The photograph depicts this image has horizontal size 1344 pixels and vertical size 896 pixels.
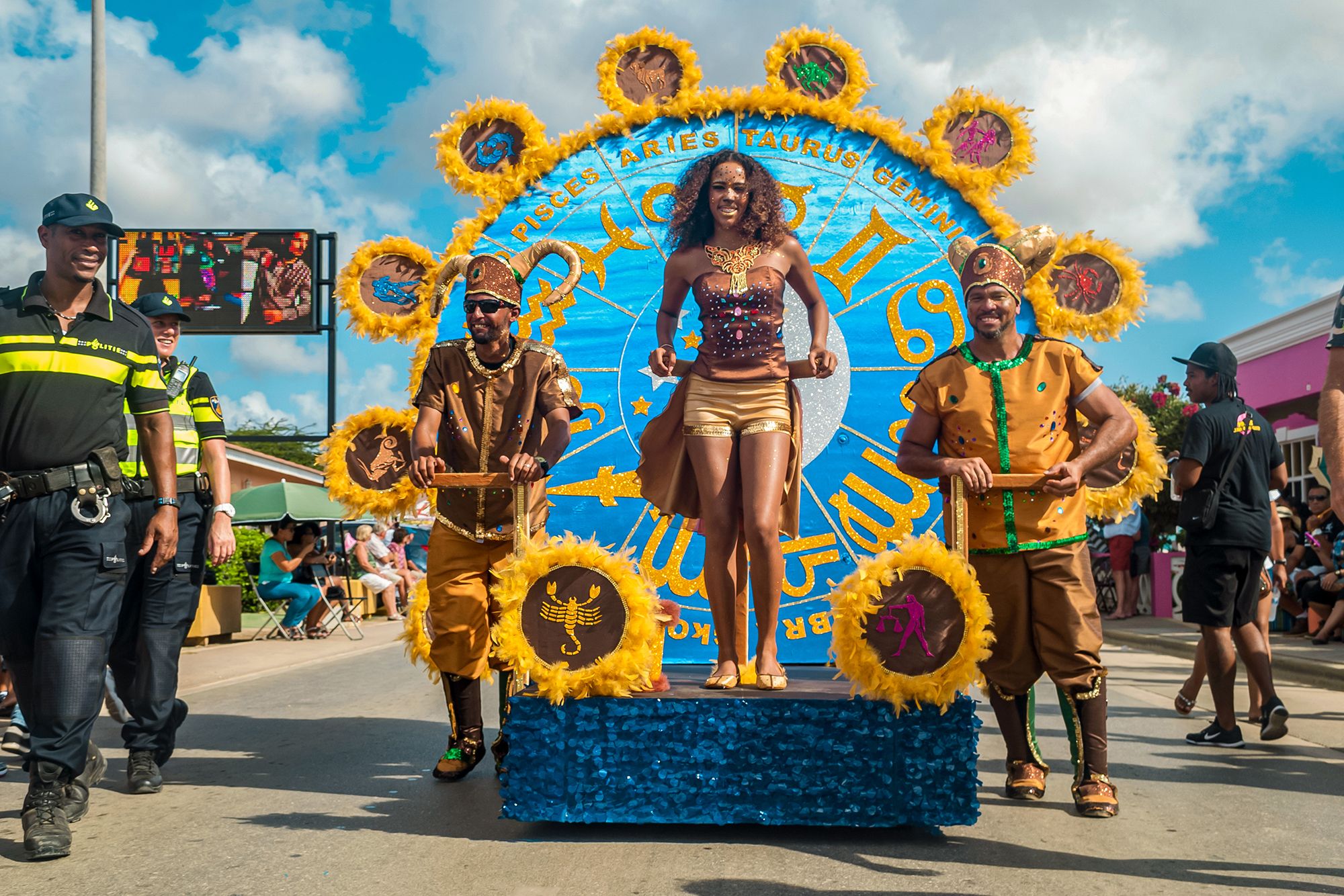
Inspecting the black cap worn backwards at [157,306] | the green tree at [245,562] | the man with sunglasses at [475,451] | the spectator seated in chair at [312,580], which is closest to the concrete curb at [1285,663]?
the man with sunglasses at [475,451]

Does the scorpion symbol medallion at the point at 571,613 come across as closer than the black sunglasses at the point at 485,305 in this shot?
Yes

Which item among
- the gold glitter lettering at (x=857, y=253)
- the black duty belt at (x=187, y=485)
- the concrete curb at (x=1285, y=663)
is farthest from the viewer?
the concrete curb at (x=1285, y=663)

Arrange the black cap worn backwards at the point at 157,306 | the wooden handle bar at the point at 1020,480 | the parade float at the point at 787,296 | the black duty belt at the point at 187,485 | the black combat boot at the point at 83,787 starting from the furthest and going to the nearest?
1. the parade float at the point at 787,296
2. the black cap worn backwards at the point at 157,306
3. the black duty belt at the point at 187,485
4. the wooden handle bar at the point at 1020,480
5. the black combat boot at the point at 83,787

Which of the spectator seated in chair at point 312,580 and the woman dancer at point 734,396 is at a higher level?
the woman dancer at point 734,396

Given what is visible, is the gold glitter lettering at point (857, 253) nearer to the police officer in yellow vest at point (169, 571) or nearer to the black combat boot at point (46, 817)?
the police officer in yellow vest at point (169, 571)

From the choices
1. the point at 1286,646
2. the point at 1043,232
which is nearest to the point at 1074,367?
the point at 1043,232

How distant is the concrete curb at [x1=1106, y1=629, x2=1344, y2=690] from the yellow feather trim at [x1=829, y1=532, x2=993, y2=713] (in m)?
6.84

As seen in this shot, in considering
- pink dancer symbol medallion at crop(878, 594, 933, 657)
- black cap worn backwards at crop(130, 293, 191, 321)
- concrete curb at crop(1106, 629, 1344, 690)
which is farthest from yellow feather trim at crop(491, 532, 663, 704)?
concrete curb at crop(1106, 629, 1344, 690)

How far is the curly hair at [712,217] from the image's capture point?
5121mm

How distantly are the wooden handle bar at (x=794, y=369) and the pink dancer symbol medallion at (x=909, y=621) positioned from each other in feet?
3.72

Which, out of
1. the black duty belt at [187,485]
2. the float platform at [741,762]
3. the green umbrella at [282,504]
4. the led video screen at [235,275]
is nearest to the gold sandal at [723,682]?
the float platform at [741,762]

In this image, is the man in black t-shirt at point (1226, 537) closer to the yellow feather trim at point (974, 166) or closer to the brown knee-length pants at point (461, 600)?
the yellow feather trim at point (974, 166)

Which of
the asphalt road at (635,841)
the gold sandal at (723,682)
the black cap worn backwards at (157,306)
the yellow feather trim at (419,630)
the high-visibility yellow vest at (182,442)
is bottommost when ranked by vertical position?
the asphalt road at (635,841)

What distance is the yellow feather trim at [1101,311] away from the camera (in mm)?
6000
